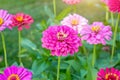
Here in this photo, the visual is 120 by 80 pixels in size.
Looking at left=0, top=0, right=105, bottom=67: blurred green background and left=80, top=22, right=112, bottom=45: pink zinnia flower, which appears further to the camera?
left=0, top=0, right=105, bottom=67: blurred green background

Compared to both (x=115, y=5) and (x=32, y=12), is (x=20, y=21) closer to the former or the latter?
(x=115, y=5)

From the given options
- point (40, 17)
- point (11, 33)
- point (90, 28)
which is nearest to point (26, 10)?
point (40, 17)

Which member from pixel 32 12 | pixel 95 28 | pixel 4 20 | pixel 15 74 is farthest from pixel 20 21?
pixel 32 12

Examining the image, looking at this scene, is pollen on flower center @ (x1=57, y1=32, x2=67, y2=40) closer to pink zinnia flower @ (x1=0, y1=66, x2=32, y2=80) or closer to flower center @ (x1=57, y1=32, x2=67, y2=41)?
flower center @ (x1=57, y1=32, x2=67, y2=41)

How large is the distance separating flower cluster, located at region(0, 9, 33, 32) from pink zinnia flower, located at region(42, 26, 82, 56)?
229 millimetres

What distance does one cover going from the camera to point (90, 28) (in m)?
1.49

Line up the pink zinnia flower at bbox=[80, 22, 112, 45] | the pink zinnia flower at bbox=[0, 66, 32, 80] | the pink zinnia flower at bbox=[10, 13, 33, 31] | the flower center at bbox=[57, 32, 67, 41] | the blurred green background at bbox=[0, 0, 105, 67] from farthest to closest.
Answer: the blurred green background at bbox=[0, 0, 105, 67] → the pink zinnia flower at bbox=[10, 13, 33, 31] → the pink zinnia flower at bbox=[80, 22, 112, 45] → the flower center at bbox=[57, 32, 67, 41] → the pink zinnia flower at bbox=[0, 66, 32, 80]

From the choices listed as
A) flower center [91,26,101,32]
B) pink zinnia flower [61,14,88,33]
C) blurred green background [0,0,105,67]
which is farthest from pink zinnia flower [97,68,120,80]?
blurred green background [0,0,105,67]

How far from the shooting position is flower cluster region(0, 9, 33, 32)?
4.88 ft

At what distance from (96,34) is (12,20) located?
36cm

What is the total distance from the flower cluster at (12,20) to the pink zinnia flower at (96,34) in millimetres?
280

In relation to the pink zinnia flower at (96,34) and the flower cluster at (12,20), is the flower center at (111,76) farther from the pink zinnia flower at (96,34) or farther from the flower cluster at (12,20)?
the flower cluster at (12,20)

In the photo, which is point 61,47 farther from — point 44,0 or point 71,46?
point 44,0

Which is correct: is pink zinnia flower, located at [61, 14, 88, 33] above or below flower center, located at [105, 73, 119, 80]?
above
